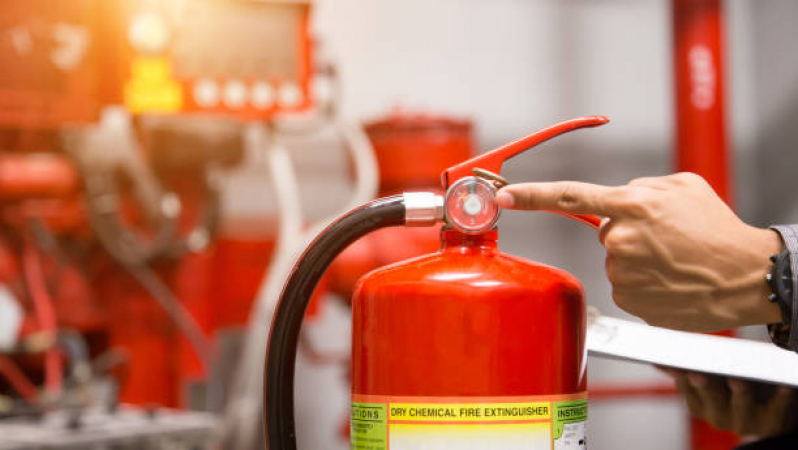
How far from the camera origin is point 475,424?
1.61 ft

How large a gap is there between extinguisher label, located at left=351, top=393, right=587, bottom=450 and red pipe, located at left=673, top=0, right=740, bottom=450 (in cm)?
151

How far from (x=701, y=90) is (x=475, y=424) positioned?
163 centimetres

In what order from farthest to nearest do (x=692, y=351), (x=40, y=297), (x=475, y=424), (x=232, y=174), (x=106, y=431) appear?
1. (x=232, y=174)
2. (x=40, y=297)
3. (x=106, y=431)
4. (x=692, y=351)
5. (x=475, y=424)

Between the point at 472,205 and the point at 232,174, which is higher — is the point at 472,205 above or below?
below

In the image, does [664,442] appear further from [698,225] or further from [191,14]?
[698,225]

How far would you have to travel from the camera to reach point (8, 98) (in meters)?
1.26

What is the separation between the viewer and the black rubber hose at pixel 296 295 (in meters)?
0.56

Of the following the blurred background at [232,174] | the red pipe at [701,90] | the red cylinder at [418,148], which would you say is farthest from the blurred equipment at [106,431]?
the red pipe at [701,90]

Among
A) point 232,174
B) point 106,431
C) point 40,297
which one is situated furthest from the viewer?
point 232,174

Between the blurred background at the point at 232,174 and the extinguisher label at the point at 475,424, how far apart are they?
23.6 inches

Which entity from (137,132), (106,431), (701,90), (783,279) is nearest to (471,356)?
(783,279)

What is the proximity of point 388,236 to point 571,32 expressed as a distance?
118cm

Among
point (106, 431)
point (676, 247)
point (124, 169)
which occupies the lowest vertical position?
point (106, 431)

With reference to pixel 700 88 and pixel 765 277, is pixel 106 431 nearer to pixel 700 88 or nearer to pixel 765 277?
pixel 765 277
